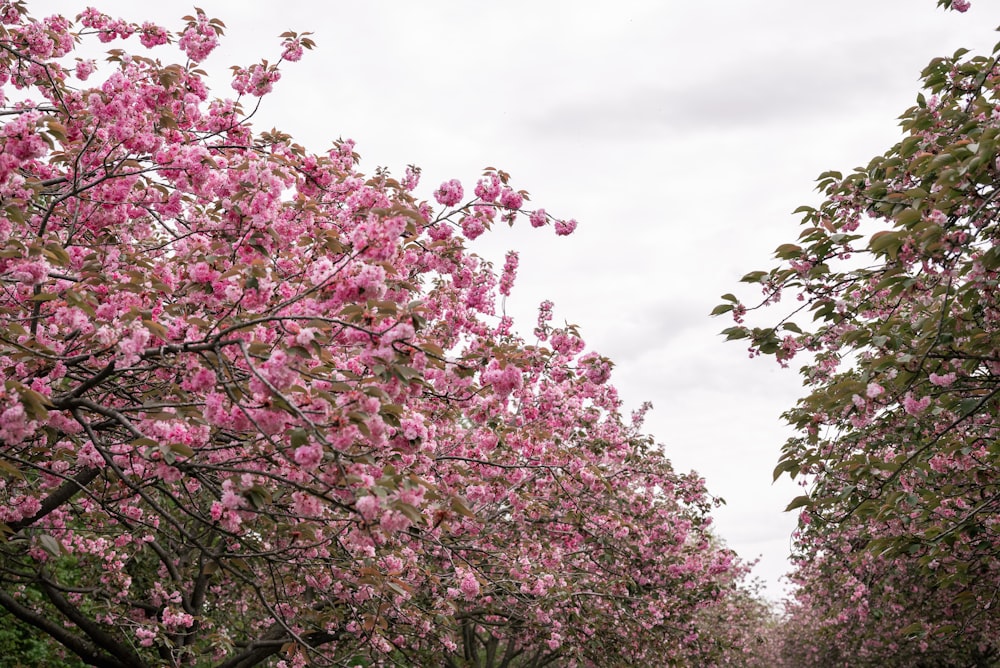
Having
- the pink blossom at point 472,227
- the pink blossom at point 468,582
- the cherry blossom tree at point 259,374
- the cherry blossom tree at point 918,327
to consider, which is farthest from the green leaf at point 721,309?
the pink blossom at point 468,582

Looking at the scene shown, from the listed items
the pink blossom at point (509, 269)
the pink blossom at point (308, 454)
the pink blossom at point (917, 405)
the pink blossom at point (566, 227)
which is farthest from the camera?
the pink blossom at point (509, 269)

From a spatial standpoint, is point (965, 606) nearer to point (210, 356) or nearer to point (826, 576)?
point (210, 356)

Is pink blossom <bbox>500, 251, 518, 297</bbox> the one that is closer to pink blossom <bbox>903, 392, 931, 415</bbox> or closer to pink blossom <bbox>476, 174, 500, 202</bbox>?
pink blossom <bbox>476, 174, 500, 202</bbox>

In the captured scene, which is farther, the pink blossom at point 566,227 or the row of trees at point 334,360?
the pink blossom at point 566,227

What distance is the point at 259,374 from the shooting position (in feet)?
11.2

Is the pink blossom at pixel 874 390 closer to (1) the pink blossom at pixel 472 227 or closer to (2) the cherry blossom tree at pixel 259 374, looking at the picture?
(2) the cherry blossom tree at pixel 259 374

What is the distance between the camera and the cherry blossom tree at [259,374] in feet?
12.4

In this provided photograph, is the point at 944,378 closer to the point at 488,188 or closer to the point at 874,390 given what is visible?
the point at 874,390

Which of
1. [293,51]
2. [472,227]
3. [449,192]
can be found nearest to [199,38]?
[293,51]

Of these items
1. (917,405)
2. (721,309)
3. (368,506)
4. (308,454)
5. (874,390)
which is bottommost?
(368,506)

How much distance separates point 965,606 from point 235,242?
7.12 m

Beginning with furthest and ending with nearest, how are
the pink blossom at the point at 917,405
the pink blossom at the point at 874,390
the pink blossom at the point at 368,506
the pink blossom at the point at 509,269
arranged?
the pink blossom at the point at 509,269 → the pink blossom at the point at 917,405 → the pink blossom at the point at 874,390 → the pink blossom at the point at 368,506

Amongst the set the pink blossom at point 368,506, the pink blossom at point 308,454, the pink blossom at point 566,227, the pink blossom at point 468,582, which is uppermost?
the pink blossom at point 566,227

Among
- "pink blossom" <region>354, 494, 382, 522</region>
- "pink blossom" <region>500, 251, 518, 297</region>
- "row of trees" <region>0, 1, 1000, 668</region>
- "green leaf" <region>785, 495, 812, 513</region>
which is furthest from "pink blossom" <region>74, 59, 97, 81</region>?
"green leaf" <region>785, 495, 812, 513</region>
